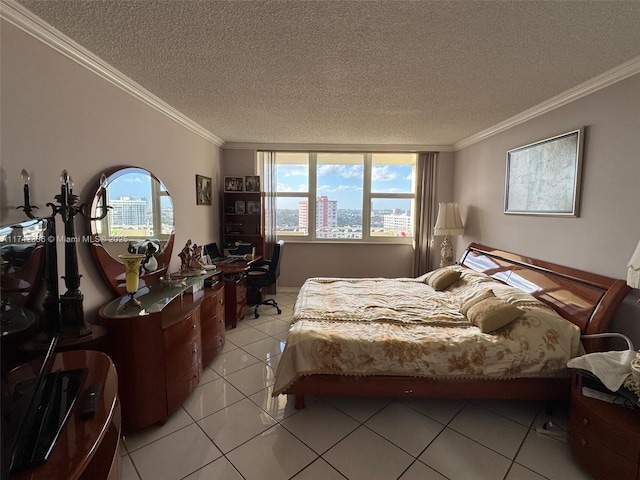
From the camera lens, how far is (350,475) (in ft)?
5.30

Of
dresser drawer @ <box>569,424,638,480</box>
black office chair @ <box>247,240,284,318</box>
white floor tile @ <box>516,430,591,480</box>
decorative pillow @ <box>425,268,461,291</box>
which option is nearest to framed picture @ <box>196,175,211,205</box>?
black office chair @ <box>247,240,284,318</box>

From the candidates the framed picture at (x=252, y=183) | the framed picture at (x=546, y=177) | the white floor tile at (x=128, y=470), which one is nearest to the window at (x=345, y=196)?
the framed picture at (x=252, y=183)

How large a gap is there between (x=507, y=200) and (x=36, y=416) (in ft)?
13.0

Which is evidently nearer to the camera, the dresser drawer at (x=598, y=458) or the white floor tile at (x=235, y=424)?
the dresser drawer at (x=598, y=458)

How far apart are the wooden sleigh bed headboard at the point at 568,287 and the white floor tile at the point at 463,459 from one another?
3.33ft

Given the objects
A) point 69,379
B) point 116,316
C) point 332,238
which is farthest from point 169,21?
point 332,238

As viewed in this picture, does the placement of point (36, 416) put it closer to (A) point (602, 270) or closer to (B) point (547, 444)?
(B) point (547, 444)

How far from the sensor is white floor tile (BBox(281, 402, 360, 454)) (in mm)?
1844

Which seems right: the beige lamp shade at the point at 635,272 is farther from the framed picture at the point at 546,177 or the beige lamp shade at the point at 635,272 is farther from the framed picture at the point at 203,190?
the framed picture at the point at 203,190

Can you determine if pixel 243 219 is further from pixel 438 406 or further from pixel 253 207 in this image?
pixel 438 406

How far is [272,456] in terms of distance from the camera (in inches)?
68.0

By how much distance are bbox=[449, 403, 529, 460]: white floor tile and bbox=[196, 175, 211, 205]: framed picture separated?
3.57m

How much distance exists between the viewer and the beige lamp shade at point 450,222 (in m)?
4.02

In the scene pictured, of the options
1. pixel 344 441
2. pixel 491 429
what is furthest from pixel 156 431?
pixel 491 429
